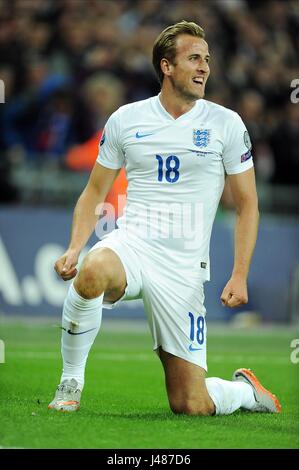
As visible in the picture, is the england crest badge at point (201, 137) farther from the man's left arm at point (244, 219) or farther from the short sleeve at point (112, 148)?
the short sleeve at point (112, 148)

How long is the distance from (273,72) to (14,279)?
242 inches

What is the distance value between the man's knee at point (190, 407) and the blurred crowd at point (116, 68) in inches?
311

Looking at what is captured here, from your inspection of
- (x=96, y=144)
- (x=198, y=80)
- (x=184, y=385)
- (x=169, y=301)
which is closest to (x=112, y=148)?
(x=198, y=80)

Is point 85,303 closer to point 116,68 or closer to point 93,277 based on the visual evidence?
point 93,277

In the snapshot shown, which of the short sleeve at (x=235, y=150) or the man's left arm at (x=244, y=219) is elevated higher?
the short sleeve at (x=235, y=150)

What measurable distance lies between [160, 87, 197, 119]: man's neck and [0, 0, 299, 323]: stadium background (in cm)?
685

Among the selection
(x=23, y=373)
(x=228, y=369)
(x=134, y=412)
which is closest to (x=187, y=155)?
(x=134, y=412)

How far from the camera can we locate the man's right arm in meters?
6.23

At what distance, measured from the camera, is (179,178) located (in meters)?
6.46

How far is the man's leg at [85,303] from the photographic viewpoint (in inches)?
234

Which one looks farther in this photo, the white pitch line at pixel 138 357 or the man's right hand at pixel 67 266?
the white pitch line at pixel 138 357

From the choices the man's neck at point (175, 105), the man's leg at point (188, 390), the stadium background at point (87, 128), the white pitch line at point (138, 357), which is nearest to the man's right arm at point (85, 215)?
the man's neck at point (175, 105)

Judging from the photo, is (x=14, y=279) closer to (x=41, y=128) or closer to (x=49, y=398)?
(x=41, y=128)
